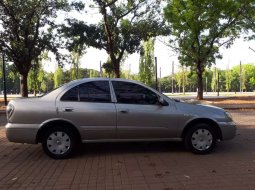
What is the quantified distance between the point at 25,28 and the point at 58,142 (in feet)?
60.9

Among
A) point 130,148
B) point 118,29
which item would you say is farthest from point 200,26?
point 130,148

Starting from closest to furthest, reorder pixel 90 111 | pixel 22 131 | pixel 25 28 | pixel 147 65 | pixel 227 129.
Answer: pixel 22 131
pixel 90 111
pixel 227 129
pixel 25 28
pixel 147 65

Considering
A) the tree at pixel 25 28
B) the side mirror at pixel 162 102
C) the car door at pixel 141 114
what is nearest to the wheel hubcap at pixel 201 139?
the car door at pixel 141 114

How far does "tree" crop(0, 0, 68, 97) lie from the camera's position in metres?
25.1

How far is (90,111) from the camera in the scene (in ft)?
26.9

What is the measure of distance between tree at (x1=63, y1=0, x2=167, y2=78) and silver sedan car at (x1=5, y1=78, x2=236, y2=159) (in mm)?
20016

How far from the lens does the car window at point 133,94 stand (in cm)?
842

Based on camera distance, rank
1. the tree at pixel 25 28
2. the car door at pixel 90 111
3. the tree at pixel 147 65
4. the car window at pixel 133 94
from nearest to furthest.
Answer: the car door at pixel 90 111, the car window at pixel 133 94, the tree at pixel 25 28, the tree at pixel 147 65

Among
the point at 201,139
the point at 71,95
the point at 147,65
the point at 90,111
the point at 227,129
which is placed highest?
the point at 147,65

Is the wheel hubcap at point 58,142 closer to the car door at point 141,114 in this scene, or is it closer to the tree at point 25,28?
the car door at point 141,114

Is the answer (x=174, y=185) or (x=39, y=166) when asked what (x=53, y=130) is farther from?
(x=174, y=185)

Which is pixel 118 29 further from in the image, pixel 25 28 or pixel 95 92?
pixel 95 92

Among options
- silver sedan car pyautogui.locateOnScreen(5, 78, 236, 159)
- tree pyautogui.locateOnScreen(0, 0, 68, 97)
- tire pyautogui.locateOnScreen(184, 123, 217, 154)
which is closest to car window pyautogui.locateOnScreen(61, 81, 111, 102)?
silver sedan car pyautogui.locateOnScreen(5, 78, 236, 159)

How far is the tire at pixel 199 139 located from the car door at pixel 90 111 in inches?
59.7
